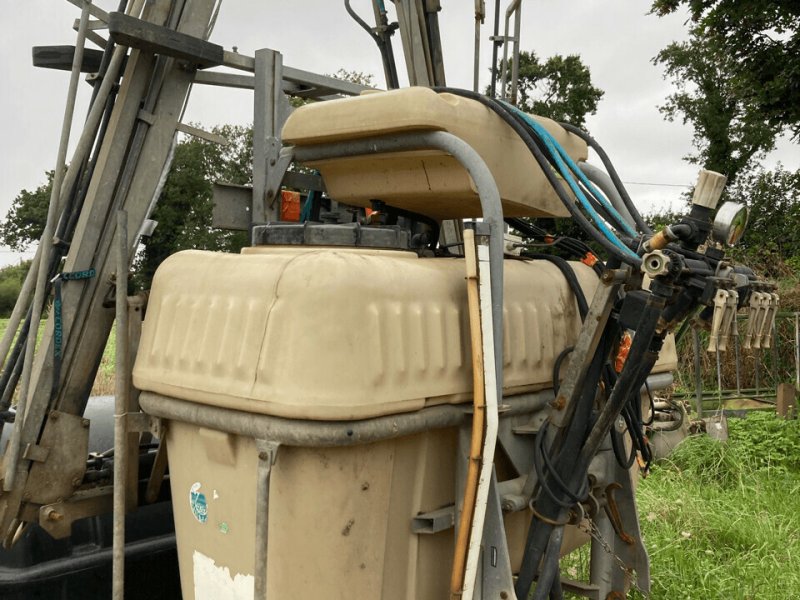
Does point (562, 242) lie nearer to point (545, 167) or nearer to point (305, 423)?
point (545, 167)

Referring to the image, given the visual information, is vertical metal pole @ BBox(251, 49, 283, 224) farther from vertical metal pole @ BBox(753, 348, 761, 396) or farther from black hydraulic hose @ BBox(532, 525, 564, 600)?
vertical metal pole @ BBox(753, 348, 761, 396)

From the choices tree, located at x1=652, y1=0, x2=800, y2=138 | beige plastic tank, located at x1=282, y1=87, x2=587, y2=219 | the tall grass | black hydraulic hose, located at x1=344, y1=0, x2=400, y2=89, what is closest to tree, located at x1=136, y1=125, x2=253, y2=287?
tree, located at x1=652, y1=0, x2=800, y2=138

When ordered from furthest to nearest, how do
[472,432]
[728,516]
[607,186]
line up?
[728,516], [607,186], [472,432]

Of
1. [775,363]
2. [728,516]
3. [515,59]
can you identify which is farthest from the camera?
[775,363]

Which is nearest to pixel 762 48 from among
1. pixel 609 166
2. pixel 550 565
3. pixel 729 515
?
pixel 729 515

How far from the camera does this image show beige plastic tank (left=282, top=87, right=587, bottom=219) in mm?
2189

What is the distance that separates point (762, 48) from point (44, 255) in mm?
10508

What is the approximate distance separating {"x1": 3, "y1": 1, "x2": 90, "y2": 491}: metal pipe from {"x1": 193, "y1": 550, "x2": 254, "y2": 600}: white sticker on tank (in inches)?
25.0

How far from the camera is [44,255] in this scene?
94.3 inches

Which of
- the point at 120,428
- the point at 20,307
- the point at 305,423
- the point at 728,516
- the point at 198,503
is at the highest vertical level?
the point at 20,307

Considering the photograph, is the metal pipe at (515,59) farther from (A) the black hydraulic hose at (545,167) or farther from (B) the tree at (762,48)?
(B) the tree at (762,48)

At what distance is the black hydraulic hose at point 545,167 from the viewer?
2.15 m

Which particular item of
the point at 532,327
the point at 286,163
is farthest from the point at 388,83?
the point at 532,327

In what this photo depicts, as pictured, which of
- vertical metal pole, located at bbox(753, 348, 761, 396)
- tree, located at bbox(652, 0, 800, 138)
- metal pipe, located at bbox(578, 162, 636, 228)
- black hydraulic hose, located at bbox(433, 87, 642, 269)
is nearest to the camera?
black hydraulic hose, located at bbox(433, 87, 642, 269)
